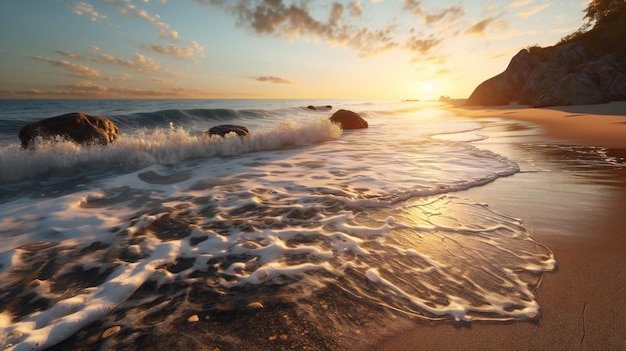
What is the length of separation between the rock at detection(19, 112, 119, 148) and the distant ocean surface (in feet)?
10.0

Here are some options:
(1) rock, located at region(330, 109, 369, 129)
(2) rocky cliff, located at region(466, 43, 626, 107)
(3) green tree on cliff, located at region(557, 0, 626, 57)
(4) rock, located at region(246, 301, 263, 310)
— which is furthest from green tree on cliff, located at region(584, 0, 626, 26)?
(4) rock, located at region(246, 301, 263, 310)

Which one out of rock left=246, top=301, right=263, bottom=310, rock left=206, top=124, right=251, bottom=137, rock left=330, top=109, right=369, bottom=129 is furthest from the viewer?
rock left=330, top=109, right=369, bottom=129

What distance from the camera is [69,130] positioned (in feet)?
27.6

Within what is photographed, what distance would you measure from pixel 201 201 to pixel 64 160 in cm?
530

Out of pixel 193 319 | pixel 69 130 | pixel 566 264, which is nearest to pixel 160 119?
pixel 69 130

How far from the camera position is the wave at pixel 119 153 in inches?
259

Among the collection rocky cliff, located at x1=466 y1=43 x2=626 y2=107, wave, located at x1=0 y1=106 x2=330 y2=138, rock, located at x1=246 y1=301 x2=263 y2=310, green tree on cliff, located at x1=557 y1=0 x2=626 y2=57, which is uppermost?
green tree on cliff, located at x1=557 y1=0 x2=626 y2=57

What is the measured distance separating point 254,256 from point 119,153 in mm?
7212

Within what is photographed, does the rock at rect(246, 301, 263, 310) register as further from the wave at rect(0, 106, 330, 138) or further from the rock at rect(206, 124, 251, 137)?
the wave at rect(0, 106, 330, 138)

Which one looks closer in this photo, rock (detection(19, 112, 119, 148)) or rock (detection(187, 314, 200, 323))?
rock (detection(187, 314, 200, 323))

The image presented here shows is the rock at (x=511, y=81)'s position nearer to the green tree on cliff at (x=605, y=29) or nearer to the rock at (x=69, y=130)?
the green tree on cliff at (x=605, y=29)

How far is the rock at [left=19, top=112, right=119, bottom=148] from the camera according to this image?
8219mm

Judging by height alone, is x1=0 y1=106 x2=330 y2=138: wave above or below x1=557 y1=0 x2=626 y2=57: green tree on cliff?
below

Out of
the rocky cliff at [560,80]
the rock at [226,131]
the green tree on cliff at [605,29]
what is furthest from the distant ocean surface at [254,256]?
the green tree on cliff at [605,29]
